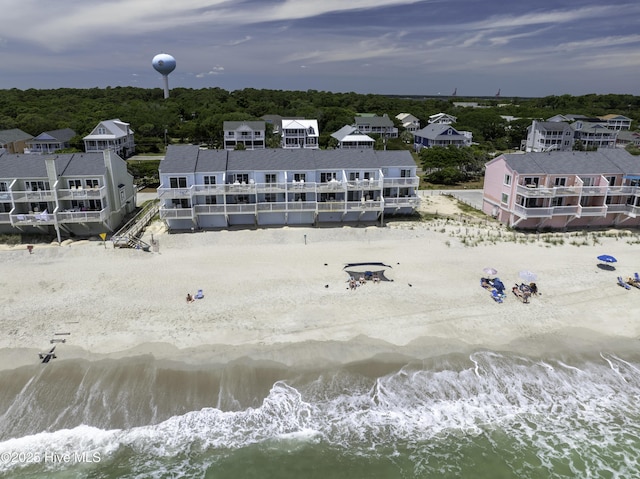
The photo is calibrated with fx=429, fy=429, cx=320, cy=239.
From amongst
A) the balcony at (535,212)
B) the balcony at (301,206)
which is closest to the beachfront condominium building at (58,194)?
the balcony at (301,206)

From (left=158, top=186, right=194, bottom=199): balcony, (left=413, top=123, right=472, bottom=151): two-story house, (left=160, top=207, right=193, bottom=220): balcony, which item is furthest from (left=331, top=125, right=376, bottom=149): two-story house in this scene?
(left=160, top=207, right=193, bottom=220): balcony

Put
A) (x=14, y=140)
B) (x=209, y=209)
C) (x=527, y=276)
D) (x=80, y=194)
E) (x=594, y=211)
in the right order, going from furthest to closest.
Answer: (x=14, y=140), (x=594, y=211), (x=209, y=209), (x=80, y=194), (x=527, y=276)

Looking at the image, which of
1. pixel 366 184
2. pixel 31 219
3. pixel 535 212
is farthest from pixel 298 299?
pixel 535 212

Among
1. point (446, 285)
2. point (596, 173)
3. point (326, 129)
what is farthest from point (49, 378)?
point (326, 129)

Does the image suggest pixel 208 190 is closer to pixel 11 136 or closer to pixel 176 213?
pixel 176 213

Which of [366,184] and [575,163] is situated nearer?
[366,184]

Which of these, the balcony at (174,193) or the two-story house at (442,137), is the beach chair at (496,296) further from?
the two-story house at (442,137)

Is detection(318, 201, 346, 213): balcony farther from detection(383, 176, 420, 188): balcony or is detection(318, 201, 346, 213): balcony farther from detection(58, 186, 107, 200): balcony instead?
detection(58, 186, 107, 200): balcony
